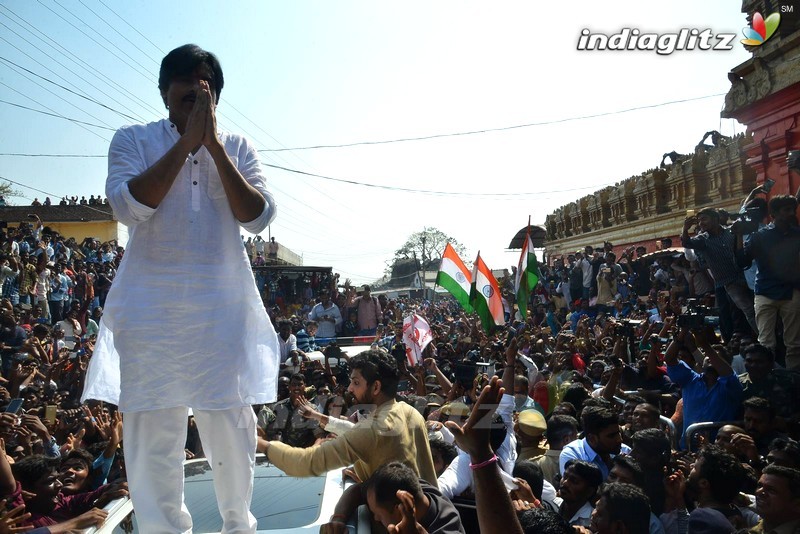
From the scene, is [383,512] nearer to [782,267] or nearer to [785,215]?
[782,267]

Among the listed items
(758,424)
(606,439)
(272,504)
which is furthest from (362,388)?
(758,424)

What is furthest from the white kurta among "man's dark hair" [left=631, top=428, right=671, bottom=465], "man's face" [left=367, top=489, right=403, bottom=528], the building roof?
the building roof

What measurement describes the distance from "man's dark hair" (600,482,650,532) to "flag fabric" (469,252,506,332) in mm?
8362

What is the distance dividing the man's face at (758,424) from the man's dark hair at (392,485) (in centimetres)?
341

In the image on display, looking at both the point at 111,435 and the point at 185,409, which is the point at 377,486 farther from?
the point at 111,435

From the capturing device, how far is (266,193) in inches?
105

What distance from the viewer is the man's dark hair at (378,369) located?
335cm

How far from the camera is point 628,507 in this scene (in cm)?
342

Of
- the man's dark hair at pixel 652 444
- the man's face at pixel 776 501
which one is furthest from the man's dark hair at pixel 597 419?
the man's face at pixel 776 501

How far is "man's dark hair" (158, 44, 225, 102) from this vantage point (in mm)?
2492

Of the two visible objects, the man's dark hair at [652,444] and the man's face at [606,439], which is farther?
the man's face at [606,439]

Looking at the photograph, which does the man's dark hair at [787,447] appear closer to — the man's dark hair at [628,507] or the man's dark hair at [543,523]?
the man's dark hair at [628,507]

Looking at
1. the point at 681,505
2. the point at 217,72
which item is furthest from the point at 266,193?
the point at 681,505

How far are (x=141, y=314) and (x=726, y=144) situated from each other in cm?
1756
